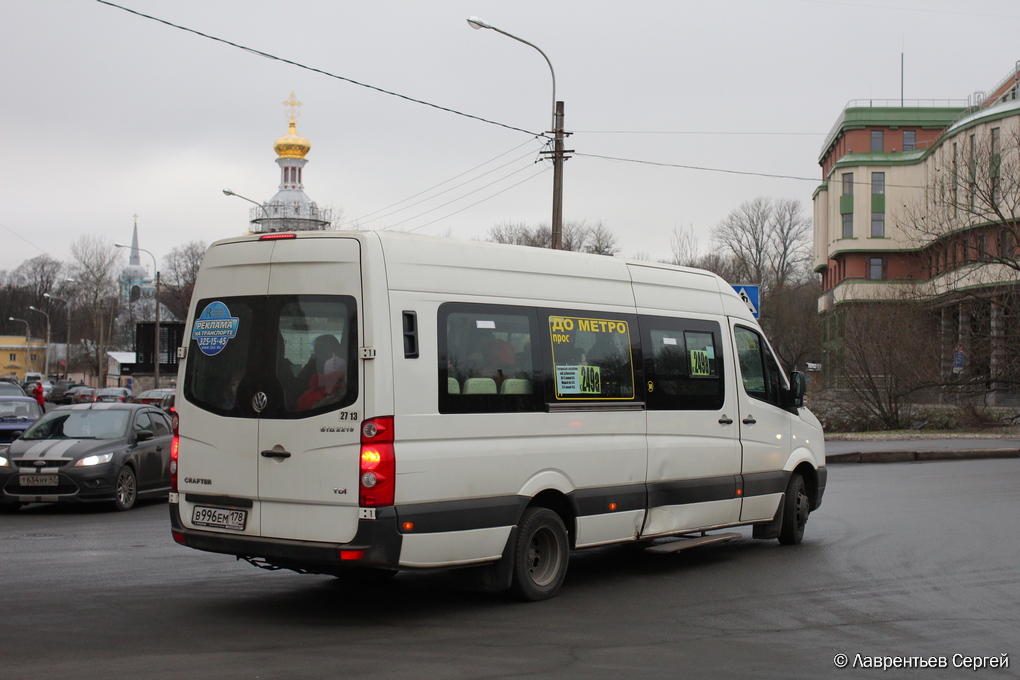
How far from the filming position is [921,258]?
33.5 metres

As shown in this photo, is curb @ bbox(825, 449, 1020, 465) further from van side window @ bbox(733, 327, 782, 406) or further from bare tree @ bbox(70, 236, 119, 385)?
bare tree @ bbox(70, 236, 119, 385)

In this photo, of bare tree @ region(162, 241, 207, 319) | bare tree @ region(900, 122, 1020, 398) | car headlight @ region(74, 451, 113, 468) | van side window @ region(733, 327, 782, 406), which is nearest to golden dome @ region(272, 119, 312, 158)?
bare tree @ region(162, 241, 207, 319)

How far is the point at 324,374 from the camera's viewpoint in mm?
6879

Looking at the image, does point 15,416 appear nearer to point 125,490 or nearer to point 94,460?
point 125,490

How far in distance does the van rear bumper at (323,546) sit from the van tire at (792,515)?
5177 millimetres

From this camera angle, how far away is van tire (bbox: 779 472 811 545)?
10516mm

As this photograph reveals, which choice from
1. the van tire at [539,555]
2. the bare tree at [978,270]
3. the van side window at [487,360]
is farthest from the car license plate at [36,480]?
the bare tree at [978,270]

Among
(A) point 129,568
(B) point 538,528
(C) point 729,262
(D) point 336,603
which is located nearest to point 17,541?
(A) point 129,568

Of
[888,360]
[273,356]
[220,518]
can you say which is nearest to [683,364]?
[273,356]

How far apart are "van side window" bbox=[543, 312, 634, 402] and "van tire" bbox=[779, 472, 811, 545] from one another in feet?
9.25

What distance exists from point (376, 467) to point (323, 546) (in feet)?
2.07

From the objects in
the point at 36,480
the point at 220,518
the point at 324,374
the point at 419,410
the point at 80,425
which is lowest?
the point at 36,480

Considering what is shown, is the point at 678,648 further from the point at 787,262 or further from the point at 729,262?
the point at 787,262

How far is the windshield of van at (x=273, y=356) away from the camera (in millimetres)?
6859
